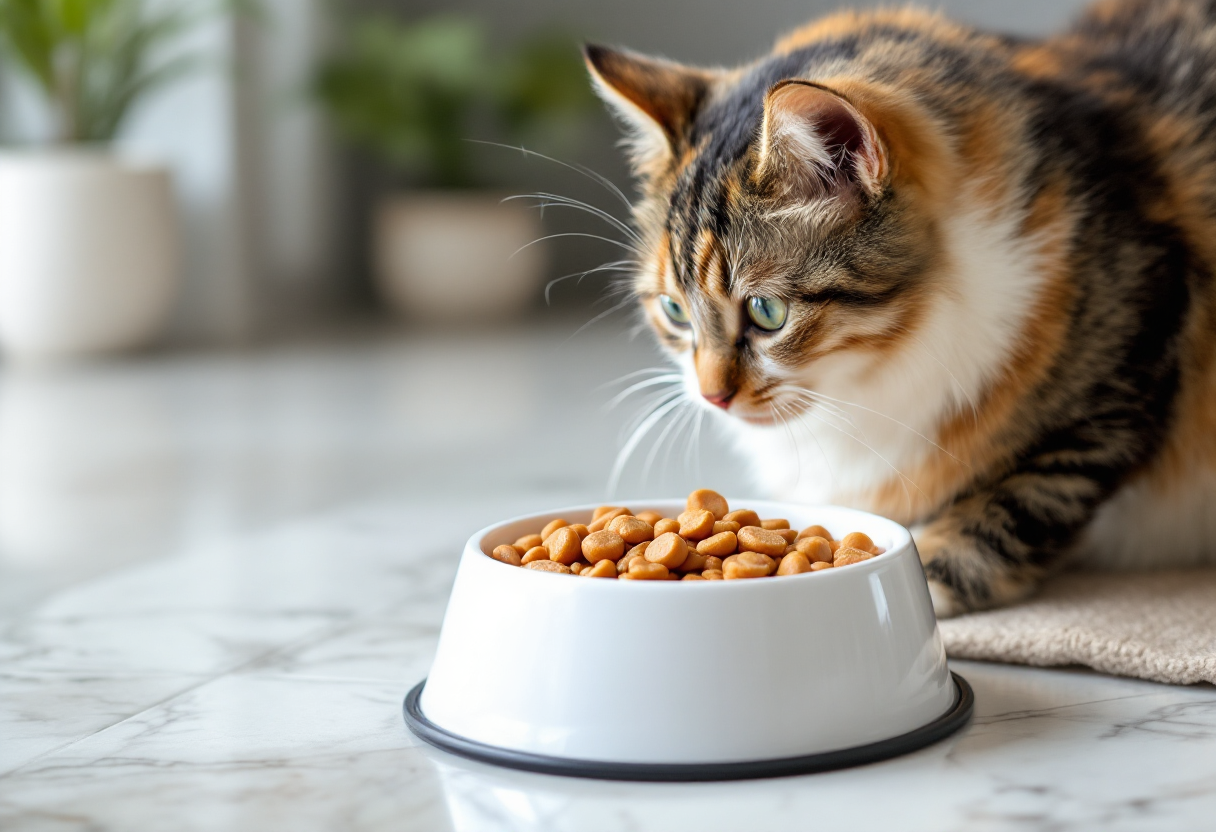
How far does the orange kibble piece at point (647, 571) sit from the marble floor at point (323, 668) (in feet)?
0.49

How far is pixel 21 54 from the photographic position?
343 centimetres

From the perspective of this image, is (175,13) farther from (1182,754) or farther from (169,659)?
(1182,754)

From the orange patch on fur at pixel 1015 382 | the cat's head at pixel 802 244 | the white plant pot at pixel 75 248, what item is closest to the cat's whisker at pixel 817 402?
the cat's head at pixel 802 244

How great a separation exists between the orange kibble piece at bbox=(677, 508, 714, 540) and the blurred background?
31 centimetres

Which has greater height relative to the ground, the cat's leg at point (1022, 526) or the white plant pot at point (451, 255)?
the cat's leg at point (1022, 526)

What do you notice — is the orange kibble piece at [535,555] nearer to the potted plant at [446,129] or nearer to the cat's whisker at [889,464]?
the cat's whisker at [889,464]

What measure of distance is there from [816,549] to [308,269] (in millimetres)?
3972

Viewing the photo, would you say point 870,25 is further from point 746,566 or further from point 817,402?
point 746,566

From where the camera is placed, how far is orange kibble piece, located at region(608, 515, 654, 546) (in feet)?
3.48

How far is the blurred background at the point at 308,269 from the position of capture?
2.13m

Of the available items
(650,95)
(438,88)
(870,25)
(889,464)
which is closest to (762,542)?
(889,464)

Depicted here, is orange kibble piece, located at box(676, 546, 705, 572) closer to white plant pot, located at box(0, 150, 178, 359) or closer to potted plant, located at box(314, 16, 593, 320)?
white plant pot, located at box(0, 150, 178, 359)

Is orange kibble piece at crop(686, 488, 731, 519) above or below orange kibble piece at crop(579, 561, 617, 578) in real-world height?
above

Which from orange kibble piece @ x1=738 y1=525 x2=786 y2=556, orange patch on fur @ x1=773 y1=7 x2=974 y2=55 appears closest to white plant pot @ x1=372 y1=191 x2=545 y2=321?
orange patch on fur @ x1=773 y1=7 x2=974 y2=55
